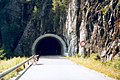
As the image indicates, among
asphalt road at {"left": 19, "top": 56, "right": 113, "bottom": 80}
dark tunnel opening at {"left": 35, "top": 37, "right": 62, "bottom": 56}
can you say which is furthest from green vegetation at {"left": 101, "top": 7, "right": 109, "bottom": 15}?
dark tunnel opening at {"left": 35, "top": 37, "right": 62, "bottom": 56}

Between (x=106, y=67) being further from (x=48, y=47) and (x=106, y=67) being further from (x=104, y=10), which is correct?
(x=48, y=47)

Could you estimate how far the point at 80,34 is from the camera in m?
43.9

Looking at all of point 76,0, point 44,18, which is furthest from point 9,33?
point 76,0

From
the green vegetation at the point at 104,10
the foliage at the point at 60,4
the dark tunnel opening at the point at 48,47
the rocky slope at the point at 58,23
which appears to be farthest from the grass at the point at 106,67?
the dark tunnel opening at the point at 48,47

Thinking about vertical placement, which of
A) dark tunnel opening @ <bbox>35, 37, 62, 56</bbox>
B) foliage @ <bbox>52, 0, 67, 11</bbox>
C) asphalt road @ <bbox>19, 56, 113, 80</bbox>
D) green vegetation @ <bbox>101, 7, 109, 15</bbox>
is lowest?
asphalt road @ <bbox>19, 56, 113, 80</bbox>

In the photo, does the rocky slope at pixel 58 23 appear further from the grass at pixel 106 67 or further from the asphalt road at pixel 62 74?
the asphalt road at pixel 62 74

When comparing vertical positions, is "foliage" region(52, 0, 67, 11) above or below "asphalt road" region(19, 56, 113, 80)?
above

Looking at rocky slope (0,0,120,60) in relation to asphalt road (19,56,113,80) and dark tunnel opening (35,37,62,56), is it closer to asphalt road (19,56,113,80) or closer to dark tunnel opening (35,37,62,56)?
dark tunnel opening (35,37,62,56)

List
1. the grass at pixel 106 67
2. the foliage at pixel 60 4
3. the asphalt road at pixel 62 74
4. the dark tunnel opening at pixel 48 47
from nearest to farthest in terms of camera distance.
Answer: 1. the asphalt road at pixel 62 74
2. the grass at pixel 106 67
3. the foliage at pixel 60 4
4. the dark tunnel opening at pixel 48 47

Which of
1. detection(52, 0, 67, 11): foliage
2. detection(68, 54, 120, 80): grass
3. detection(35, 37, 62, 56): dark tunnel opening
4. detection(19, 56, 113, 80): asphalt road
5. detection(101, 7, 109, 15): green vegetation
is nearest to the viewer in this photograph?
detection(19, 56, 113, 80): asphalt road

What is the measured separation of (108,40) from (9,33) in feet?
75.5

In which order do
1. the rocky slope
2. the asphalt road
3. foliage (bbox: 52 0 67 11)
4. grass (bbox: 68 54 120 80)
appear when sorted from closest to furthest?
the asphalt road, grass (bbox: 68 54 120 80), the rocky slope, foliage (bbox: 52 0 67 11)

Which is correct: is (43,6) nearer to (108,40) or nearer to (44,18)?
(44,18)

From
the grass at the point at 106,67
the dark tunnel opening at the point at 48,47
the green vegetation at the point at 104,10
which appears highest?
the green vegetation at the point at 104,10
